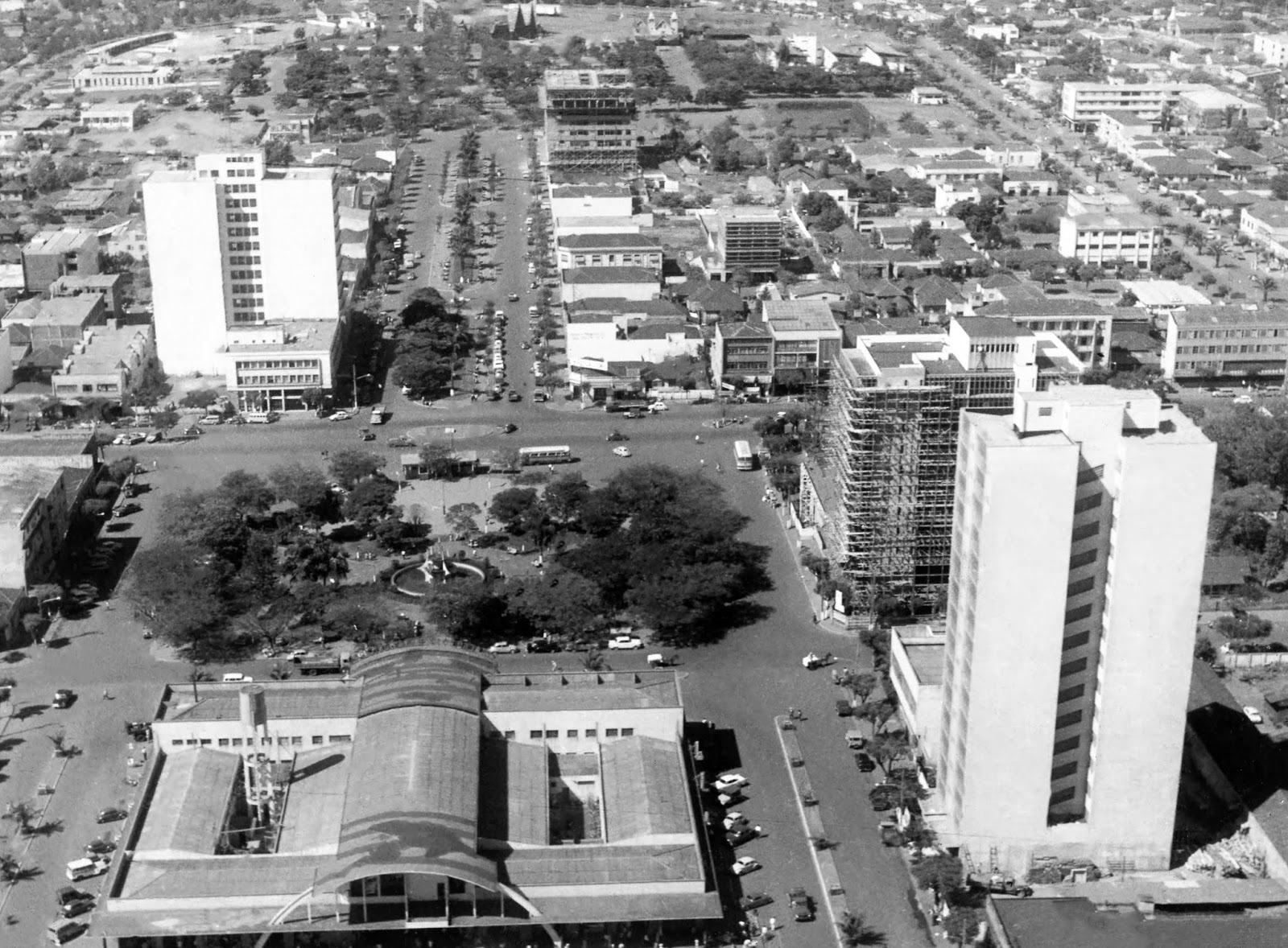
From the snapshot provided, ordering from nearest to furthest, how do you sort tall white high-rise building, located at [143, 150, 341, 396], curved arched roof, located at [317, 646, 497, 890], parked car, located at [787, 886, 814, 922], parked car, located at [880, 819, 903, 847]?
curved arched roof, located at [317, 646, 497, 890], parked car, located at [787, 886, 814, 922], parked car, located at [880, 819, 903, 847], tall white high-rise building, located at [143, 150, 341, 396]

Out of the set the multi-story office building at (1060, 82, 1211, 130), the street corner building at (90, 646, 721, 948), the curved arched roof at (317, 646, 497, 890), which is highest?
the multi-story office building at (1060, 82, 1211, 130)

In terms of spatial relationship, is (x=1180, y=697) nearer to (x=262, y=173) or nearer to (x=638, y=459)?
(x=638, y=459)

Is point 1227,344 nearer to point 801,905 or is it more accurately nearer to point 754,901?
point 801,905

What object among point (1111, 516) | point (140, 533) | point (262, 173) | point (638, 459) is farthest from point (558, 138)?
point (1111, 516)

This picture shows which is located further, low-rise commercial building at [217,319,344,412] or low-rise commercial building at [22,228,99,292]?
low-rise commercial building at [22,228,99,292]

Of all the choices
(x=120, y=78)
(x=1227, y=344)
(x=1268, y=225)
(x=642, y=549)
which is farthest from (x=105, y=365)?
(x=120, y=78)

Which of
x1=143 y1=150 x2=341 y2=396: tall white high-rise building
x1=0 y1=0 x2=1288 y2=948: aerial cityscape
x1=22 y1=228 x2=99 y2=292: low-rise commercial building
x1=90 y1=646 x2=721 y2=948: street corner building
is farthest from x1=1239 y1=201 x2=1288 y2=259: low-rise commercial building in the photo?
x1=90 y1=646 x2=721 y2=948: street corner building

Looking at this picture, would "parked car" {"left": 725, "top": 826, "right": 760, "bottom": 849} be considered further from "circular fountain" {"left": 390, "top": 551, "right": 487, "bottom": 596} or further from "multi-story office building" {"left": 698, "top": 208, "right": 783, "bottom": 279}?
"multi-story office building" {"left": 698, "top": 208, "right": 783, "bottom": 279}

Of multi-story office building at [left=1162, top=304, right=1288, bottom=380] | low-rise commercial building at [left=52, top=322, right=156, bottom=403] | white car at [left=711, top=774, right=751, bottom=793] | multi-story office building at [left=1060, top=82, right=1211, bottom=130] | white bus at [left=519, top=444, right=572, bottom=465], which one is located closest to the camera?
white car at [left=711, top=774, right=751, bottom=793]
